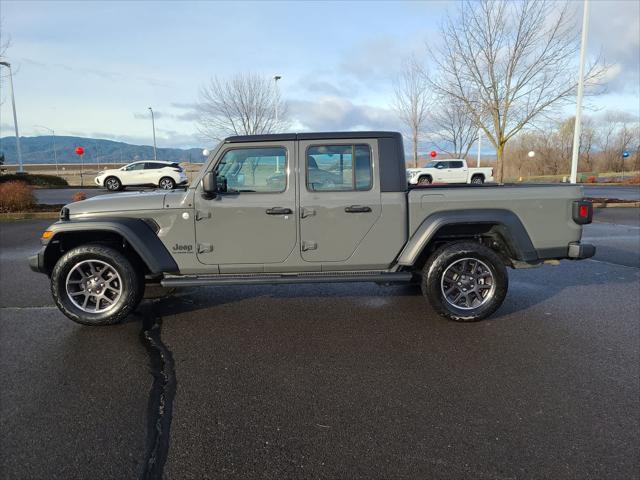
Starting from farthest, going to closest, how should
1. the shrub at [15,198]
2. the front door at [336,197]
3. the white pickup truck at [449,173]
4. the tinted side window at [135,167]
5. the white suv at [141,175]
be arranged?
the white pickup truck at [449,173], the tinted side window at [135,167], the white suv at [141,175], the shrub at [15,198], the front door at [336,197]

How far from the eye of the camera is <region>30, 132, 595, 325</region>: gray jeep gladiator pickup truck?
4109mm

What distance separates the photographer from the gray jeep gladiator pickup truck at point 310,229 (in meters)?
4.11

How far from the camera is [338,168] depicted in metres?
4.25

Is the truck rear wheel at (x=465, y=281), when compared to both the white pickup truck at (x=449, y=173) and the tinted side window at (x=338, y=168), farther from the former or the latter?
the white pickup truck at (x=449, y=173)

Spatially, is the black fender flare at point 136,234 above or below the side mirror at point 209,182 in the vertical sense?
below

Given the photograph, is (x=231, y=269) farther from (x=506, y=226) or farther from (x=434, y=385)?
(x=506, y=226)

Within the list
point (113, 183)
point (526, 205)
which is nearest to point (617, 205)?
point (526, 205)

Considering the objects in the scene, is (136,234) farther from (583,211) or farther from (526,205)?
(583,211)

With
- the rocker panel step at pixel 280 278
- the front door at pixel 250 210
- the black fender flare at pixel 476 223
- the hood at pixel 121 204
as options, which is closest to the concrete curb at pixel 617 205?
the black fender flare at pixel 476 223

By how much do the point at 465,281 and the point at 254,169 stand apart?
2549mm

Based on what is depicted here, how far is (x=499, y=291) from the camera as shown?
414 cm

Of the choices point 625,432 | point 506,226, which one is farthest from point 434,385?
point 506,226

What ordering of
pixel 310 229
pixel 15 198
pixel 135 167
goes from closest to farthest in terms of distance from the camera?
pixel 310 229 → pixel 15 198 → pixel 135 167

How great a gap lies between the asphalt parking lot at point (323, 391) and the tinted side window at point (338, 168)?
143cm
